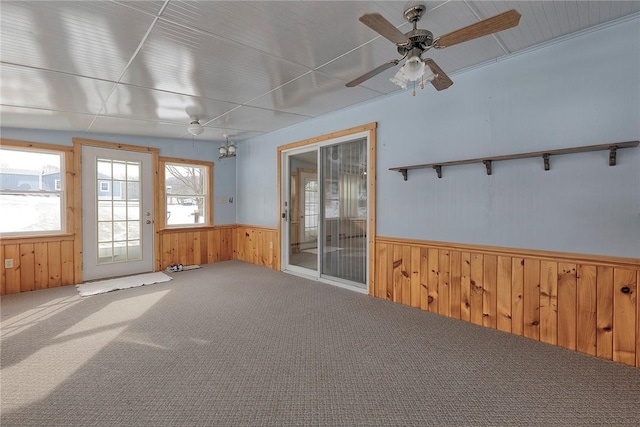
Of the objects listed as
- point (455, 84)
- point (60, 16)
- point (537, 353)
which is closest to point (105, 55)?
point (60, 16)

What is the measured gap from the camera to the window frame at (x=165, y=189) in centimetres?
543

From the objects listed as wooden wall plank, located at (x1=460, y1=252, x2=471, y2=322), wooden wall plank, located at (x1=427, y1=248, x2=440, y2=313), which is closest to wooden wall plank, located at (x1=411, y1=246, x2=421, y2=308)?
wooden wall plank, located at (x1=427, y1=248, x2=440, y2=313)

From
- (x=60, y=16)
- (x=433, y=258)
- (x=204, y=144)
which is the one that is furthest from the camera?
(x=204, y=144)

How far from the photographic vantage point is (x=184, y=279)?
4.76 metres

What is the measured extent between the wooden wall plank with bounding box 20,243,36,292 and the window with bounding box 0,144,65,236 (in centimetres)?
24

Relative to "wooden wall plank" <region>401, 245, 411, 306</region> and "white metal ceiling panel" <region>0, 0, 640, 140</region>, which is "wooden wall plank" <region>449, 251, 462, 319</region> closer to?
"wooden wall plank" <region>401, 245, 411, 306</region>

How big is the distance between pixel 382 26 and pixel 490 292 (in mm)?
2509

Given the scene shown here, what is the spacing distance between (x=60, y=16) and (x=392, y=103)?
304cm

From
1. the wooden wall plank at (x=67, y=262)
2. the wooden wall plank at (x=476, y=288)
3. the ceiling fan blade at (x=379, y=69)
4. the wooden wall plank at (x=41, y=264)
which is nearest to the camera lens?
the ceiling fan blade at (x=379, y=69)

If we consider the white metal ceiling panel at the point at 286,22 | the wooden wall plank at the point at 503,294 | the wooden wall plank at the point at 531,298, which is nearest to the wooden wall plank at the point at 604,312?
the wooden wall plank at the point at 531,298

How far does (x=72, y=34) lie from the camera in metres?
2.17

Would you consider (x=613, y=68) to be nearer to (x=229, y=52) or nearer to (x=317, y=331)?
(x=229, y=52)

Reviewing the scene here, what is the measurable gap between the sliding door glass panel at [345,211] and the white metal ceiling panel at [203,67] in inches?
55.5

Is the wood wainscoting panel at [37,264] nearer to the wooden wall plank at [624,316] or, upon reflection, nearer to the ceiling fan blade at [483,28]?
the ceiling fan blade at [483,28]
